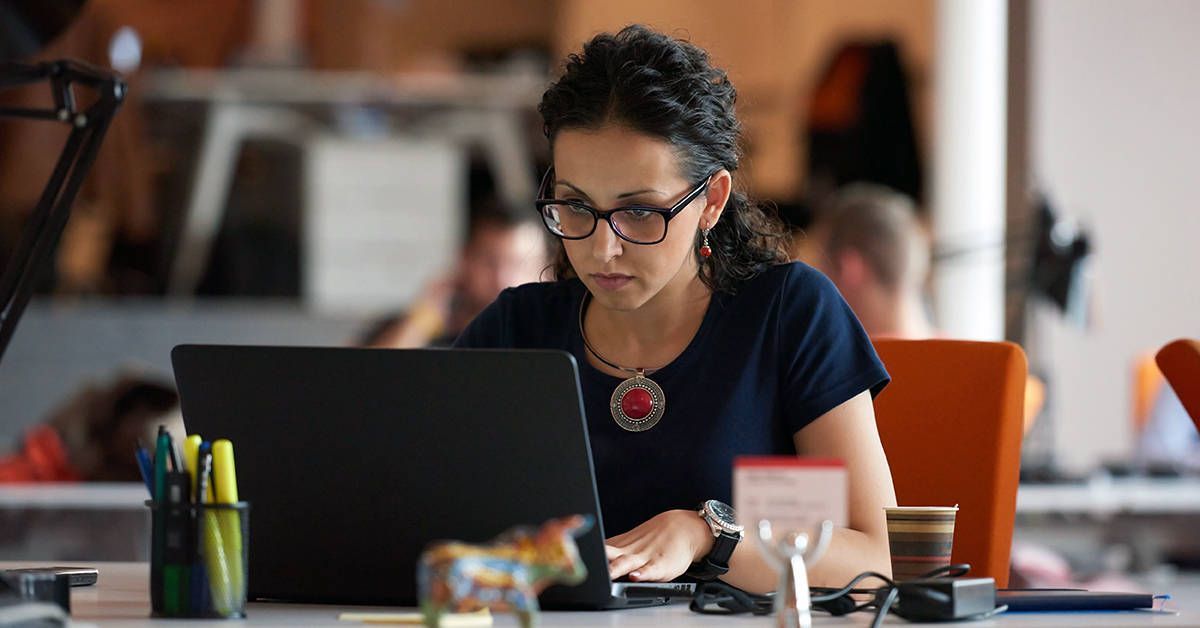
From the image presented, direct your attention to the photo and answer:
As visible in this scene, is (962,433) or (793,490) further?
(962,433)

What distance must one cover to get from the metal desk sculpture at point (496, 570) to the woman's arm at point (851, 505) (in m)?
0.52

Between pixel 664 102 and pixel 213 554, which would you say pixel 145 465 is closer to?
pixel 213 554

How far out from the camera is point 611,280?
1.61 meters

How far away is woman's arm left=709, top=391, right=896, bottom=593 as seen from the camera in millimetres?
1434

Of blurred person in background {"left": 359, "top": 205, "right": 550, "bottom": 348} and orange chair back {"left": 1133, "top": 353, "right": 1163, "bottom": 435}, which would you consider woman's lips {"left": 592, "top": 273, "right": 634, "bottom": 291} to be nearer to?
blurred person in background {"left": 359, "top": 205, "right": 550, "bottom": 348}

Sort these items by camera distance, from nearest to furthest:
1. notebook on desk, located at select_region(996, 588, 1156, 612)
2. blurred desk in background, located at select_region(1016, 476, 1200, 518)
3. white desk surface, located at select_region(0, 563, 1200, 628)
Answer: white desk surface, located at select_region(0, 563, 1200, 628) → notebook on desk, located at select_region(996, 588, 1156, 612) → blurred desk in background, located at select_region(1016, 476, 1200, 518)

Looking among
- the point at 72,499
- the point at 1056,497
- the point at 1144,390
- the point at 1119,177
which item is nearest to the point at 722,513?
the point at 72,499

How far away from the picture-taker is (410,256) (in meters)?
5.93

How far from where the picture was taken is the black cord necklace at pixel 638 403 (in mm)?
Result: 1703

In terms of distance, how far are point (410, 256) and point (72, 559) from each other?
9.66 ft

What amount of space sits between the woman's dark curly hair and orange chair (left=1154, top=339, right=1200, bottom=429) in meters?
0.47

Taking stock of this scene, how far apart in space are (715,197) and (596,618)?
2.07 feet

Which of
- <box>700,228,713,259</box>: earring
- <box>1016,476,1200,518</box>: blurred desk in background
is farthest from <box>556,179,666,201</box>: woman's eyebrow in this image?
<box>1016,476,1200,518</box>: blurred desk in background

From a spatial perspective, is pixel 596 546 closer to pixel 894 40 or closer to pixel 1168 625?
pixel 1168 625
